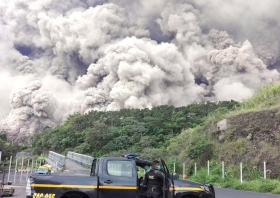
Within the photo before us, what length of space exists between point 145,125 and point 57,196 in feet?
144

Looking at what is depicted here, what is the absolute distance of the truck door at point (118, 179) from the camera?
23.7 feet

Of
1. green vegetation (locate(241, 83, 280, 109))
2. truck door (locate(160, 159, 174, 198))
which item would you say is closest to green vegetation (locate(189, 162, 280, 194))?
green vegetation (locate(241, 83, 280, 109))

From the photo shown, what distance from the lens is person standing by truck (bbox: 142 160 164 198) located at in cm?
710

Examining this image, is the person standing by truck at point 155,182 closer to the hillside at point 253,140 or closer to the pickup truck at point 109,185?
the pickup truck at point 109,185

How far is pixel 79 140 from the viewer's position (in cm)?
5525

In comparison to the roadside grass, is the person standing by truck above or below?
above

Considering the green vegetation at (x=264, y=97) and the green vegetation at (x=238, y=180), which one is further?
the green vegetation at (x=264, y=97)

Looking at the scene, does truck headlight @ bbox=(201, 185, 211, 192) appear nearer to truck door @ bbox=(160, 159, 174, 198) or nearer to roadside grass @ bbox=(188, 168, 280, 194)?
truck door @ bbox=(160, 159, 174, 198)

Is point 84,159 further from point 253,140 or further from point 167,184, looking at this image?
point 167,184

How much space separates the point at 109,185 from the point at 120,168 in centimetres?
45

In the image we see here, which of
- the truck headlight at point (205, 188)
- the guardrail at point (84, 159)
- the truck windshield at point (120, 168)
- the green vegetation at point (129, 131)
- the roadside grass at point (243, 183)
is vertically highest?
the green vegetation at point (129, 131)

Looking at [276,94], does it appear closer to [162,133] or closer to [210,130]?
[210,130]

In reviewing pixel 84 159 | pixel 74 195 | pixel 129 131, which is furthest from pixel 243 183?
pixel 129 131

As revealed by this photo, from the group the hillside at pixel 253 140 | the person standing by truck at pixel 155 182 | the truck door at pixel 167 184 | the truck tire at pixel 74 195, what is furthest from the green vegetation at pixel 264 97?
the truck tire at pixel 74 195
